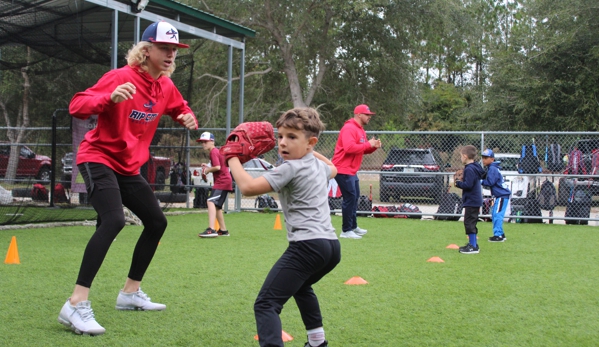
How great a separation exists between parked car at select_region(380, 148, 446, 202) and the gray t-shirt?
35.6 feet

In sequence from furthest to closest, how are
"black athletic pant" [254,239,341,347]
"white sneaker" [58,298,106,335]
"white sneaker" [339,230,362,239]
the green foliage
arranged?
1. the green foliage
2. "white sneaker" [339,230,362,239]
3. "white sneaker" [58,298,106,335]
4. "black athletic pant" [254,239,341,347]

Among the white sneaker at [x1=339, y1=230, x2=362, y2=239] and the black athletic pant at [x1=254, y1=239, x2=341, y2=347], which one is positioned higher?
the black athletic pant at [x1=254, y1=239, x2=341, y2=347]

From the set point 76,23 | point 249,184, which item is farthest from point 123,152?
point 76,23

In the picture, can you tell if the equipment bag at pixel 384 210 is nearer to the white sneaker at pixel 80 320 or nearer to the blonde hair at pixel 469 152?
the blonde hair at pixel 469 152

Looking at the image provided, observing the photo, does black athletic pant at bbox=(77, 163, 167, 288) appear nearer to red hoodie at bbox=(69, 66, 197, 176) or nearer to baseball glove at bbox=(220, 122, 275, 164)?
red hoodie at bbox=(69, 66, 197, 176)

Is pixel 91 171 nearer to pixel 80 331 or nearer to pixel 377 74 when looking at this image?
pixel 80 331

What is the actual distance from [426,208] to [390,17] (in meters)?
14.6

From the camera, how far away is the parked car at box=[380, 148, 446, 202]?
1434 centimetres

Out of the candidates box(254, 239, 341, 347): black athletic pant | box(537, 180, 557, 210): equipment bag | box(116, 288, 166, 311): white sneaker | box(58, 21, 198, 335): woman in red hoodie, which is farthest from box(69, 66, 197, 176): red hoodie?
box(537, 180, 557, 210): equipment bag

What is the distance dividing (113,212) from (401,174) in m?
10.7

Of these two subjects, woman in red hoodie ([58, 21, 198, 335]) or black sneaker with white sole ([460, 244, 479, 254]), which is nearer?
woman in red hoodie ([58, 21, 198, 335])

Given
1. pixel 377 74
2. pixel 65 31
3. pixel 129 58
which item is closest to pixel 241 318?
pixel 129 58

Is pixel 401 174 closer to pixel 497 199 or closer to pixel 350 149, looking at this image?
pixel 497 199

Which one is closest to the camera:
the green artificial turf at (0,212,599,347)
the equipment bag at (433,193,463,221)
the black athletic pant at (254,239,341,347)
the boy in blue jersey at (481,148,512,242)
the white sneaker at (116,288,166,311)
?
the black athletic pant at (254,239,341,347)
